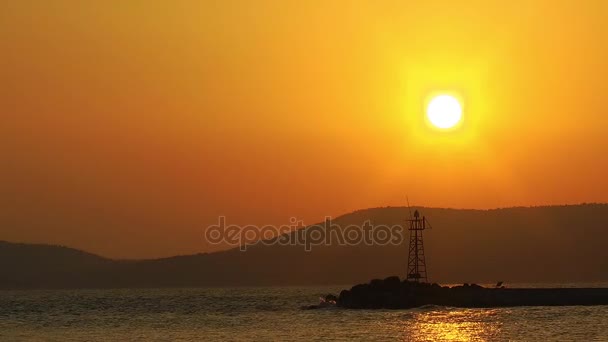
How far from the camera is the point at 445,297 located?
398 ft

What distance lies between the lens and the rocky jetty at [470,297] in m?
119

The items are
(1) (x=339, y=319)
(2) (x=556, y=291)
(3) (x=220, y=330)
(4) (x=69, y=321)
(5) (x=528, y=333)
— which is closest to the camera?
(5) (x=528, y=333)

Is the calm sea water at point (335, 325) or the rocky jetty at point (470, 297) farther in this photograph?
the rocky jetty at point (470, 297)

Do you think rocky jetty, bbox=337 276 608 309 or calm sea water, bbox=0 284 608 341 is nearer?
calm sea water, bbox=0 284 608 341

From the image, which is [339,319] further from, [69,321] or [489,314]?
[69,321]

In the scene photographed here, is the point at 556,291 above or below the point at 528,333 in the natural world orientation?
above

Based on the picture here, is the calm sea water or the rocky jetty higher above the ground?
the rocky jetty

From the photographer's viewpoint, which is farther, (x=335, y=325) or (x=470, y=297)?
(x=470, y=297)

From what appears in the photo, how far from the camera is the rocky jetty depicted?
119 m

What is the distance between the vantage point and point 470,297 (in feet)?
394

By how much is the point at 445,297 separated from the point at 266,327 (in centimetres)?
3458

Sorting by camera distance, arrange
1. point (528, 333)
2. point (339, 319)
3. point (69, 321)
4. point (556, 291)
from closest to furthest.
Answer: point (528, 333) → point (339, 319) → point (69, 321) → point (556, 291)

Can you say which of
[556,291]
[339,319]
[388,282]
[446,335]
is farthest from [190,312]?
[446,335]

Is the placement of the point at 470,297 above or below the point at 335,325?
above
